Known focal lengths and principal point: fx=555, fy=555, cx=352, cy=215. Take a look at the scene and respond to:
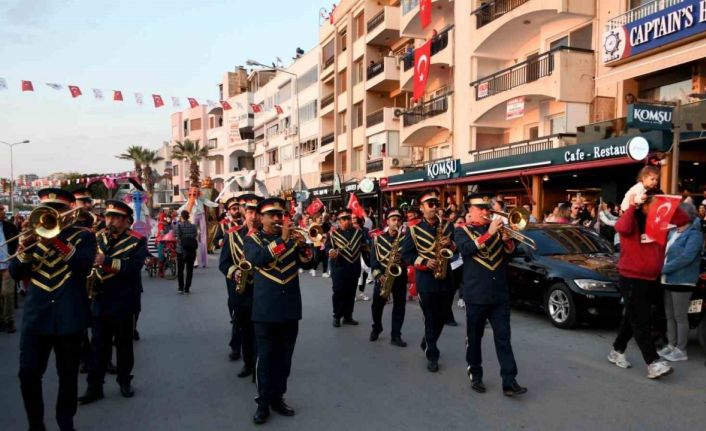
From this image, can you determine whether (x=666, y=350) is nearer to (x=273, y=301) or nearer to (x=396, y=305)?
(x=396, y=305)

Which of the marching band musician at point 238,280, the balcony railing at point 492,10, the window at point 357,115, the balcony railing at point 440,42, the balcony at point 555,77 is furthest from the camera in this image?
the window at point 357,115

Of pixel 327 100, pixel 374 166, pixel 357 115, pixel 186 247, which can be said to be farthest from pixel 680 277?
pixel 327 100

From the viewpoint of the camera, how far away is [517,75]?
2081cm

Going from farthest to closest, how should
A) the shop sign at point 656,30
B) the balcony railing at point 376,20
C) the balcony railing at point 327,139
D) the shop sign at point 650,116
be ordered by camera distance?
the balcony railing at point 327,139 → the balcony railing at point 376,20 → the shop sign at point 656,30 → the shop sign at point 650,116

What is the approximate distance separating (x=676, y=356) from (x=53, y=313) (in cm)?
667

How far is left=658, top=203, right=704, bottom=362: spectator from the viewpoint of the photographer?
6441 millimetres

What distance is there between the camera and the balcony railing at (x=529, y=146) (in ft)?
59.2

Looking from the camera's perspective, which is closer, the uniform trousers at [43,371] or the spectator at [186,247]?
the uniform trousers at [43,371]

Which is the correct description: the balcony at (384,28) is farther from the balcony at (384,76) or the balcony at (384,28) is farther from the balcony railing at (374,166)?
the balcony railing at (374,166)

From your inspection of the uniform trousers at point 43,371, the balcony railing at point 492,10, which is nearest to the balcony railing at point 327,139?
the balcony railing at point 492,10

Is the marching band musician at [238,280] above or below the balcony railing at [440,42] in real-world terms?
below

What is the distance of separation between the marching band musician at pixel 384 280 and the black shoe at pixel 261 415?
3021 millimetres

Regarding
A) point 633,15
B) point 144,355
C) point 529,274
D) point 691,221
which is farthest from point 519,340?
point 633,15

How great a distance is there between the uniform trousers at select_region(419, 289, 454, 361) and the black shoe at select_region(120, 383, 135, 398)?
10.6ft
